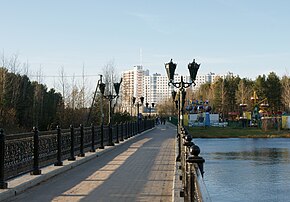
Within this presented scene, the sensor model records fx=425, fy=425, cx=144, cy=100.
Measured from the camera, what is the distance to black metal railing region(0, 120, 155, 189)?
898 cm

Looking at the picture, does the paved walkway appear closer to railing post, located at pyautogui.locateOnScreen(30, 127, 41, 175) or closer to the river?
railing post, located at pyautogui.locateOnScreen(30, 127, 41, 175)

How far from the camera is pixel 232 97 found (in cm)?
10688

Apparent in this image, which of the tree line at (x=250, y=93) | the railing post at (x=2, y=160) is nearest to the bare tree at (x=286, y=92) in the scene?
the tree line at (x=250, y=93)

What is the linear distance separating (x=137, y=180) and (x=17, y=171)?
120 inches

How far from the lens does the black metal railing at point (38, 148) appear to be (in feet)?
29.5

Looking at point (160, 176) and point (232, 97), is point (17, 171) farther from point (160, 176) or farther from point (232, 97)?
point (232, 97)

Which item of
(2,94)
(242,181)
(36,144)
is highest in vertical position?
(2,94)

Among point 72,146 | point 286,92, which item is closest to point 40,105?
point 72,146

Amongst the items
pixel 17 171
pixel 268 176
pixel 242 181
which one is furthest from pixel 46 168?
pixel 268 176

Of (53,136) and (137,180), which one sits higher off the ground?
(53,136)

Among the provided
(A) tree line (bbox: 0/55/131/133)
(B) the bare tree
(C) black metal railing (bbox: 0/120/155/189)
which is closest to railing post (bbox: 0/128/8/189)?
(C) black metal railing (bbox: 0/120/155/189)

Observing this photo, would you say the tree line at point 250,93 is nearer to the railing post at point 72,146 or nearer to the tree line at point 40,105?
the tree line at point 40,105

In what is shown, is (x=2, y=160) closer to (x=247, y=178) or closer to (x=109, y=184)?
(x=109, y=184)

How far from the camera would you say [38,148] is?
434 inches
